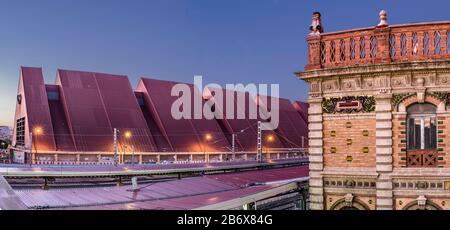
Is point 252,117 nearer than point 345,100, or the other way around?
point 345,100

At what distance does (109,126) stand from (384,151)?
39064mm

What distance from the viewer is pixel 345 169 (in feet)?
58.4

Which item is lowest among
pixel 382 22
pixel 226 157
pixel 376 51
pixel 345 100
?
pixel 226 157

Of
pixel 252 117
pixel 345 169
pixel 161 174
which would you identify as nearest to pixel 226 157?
pixel 252 117

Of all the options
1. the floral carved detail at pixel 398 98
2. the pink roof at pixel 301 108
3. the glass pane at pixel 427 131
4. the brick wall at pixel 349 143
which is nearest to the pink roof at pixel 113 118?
the pink roof at pixel 301 108

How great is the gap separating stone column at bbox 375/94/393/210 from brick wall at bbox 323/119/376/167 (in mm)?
264

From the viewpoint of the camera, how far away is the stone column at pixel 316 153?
18.3 meters

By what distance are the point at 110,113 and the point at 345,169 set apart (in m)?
39.3

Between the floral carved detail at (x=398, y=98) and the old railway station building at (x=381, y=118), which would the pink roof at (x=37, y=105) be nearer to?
the old railway station building at (x=381, y=118)

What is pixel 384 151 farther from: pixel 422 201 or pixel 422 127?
pixel 422 201

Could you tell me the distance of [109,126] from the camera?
168 ft

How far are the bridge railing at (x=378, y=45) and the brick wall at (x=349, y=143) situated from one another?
2398 millimetres

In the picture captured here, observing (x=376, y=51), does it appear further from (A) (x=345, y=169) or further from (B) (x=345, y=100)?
(A) (x=345, y=169)

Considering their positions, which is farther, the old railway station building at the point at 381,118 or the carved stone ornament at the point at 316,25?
the carved stone ornament at the point at 316,25
